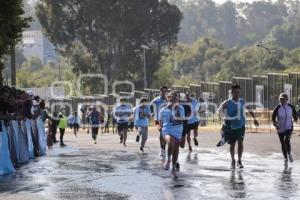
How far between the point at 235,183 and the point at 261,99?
33.0 meters

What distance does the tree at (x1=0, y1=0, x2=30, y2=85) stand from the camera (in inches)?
763

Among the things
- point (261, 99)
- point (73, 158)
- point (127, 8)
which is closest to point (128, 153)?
point (73, 158)

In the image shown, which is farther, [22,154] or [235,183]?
[22,154]

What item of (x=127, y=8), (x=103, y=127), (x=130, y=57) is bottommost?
A: (x=103, y=127)

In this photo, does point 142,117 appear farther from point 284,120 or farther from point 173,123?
point 173,123

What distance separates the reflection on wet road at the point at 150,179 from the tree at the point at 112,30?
5508 cm

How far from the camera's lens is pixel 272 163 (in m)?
18.5

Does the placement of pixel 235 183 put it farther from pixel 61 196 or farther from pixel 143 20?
pixel 143 20

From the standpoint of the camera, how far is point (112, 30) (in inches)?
2963

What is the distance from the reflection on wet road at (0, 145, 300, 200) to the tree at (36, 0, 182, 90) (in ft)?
181

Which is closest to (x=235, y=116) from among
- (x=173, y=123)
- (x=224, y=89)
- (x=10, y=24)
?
(x=173, y=123)

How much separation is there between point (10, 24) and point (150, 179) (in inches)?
273

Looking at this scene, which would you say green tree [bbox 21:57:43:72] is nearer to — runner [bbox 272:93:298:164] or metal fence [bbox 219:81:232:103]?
metal fence [bbox 219:81:232:103]

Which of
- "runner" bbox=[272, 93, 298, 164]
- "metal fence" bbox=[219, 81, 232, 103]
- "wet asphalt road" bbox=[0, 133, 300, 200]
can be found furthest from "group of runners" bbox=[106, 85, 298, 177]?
"metal fence" bbox=[219, 81, 232, 103]
